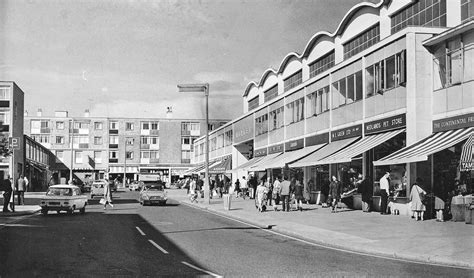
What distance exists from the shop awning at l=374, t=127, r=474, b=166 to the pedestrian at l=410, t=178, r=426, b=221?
128 cm

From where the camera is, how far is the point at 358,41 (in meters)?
33.9

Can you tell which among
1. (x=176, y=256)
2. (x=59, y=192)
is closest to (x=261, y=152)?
(x=59, y=192)

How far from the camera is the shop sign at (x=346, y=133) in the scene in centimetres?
2778

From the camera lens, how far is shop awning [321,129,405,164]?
2381 cm

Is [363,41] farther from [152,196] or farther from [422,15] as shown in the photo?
[152,196]

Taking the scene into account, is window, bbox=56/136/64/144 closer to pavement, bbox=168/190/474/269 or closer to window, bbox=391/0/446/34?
window, bbox=391/0/446/34

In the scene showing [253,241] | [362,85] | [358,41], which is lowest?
[253,241]

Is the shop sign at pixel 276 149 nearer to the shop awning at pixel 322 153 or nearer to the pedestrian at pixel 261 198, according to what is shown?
the shop awning at pixel 322 153

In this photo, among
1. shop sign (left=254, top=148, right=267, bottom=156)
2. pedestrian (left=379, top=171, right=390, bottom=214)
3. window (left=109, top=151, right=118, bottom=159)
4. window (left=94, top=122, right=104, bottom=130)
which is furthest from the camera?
window (left=94, top=122, right=104, bottom=130)

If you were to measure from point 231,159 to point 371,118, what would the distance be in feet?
112

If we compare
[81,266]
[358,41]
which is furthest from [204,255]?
[358,41]

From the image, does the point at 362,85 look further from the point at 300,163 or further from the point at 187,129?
the point at 187,129

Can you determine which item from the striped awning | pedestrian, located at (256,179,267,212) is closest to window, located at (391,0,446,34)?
the striped awning

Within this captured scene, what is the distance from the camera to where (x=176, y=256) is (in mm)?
11938
